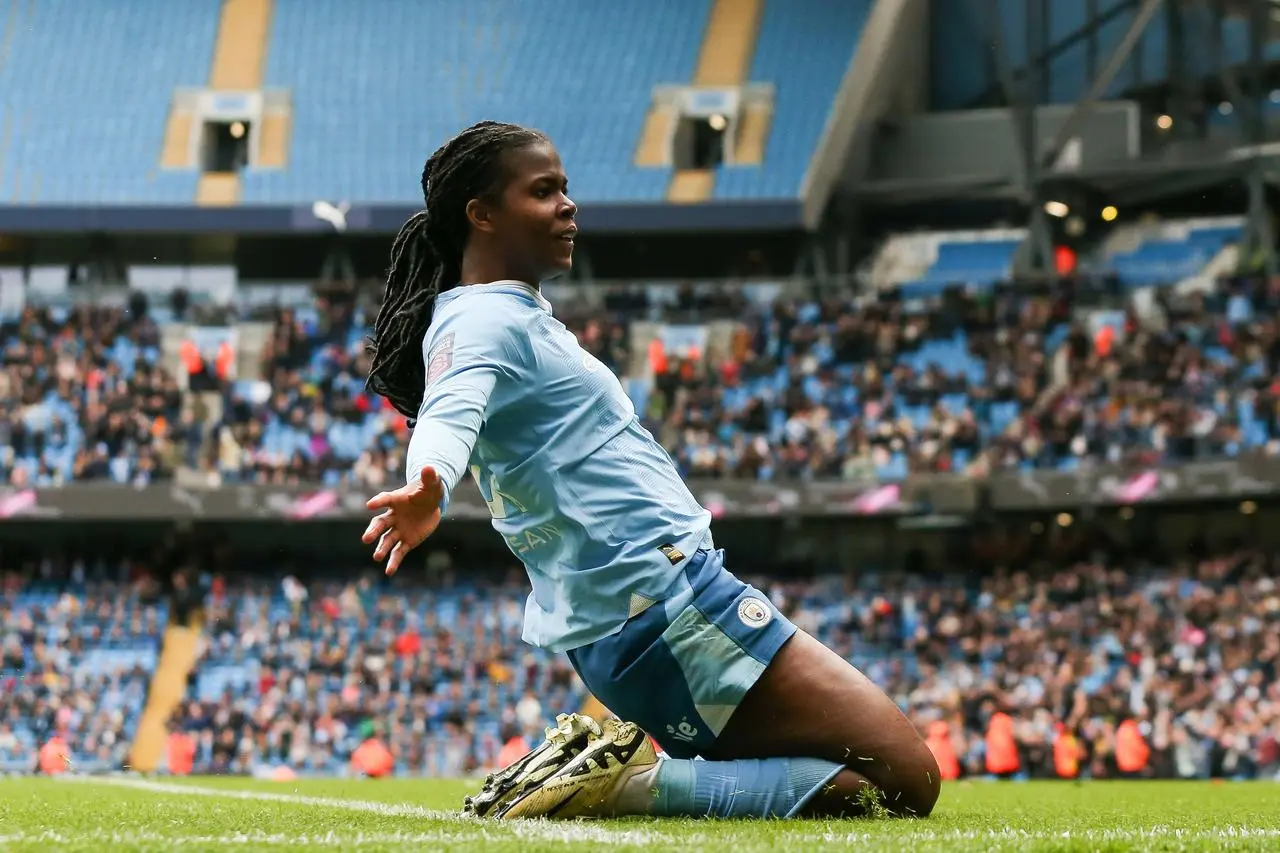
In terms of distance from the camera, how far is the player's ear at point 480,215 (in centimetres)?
507

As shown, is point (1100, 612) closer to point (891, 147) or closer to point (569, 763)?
point (891, 147)

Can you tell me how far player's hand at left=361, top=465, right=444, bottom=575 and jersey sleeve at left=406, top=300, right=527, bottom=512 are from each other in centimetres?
3

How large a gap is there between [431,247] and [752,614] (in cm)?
143

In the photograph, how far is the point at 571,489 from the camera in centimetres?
497

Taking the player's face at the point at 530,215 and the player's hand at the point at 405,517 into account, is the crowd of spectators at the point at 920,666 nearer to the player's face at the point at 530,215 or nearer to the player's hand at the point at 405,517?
the player's face at the point at 530,215

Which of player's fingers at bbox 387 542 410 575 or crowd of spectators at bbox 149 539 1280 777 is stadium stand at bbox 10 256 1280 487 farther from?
player's fingers at bbox 387 542 410 575

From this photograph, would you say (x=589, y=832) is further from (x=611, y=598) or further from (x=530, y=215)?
(x=530, y=215)

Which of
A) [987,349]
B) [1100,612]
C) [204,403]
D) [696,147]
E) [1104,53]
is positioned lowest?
[1100,612]

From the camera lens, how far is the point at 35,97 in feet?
113

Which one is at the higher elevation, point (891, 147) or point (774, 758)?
point (891, 147)

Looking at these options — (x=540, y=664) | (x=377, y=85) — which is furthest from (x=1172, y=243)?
(x=377, y=85)

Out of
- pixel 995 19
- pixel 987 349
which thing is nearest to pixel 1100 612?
pixel 987 349

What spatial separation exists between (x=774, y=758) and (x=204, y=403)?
81.9 feet

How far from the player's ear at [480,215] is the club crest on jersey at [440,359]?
23.0 inches
